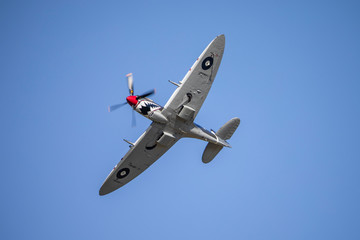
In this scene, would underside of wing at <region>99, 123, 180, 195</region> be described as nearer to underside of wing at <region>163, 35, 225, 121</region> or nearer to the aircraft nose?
underside of wing at <region>163, 35, 225, 121</region>

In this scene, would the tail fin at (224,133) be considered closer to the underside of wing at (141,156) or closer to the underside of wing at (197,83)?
the underside of wing at (141,156)

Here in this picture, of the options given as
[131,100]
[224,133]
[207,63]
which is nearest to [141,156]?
[131,100]

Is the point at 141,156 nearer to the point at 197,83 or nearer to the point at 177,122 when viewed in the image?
the point at 177,122

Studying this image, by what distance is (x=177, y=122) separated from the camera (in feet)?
75.7

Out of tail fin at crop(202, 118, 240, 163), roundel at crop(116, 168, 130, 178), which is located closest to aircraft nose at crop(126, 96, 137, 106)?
roundel at crop(116, 168, 130, 178)

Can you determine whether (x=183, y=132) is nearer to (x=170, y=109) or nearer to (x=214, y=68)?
(x=170, y=109)

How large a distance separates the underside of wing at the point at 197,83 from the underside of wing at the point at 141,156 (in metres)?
1.38

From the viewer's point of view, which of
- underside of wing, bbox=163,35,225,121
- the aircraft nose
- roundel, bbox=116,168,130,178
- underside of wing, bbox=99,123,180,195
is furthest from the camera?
roundel, bbox=116,168,130,178

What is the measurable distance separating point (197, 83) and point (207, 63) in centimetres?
110

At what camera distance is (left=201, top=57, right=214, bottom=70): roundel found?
22406 mm

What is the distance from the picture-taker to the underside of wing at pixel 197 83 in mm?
22362

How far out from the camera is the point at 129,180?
25.4 m

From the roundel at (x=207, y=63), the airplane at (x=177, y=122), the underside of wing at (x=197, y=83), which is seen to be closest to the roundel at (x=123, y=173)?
the airplane at (x=177, y=122)

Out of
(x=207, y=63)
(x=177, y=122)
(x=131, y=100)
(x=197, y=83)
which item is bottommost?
(x=131, y=100)
